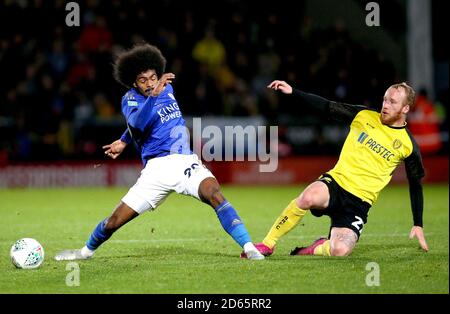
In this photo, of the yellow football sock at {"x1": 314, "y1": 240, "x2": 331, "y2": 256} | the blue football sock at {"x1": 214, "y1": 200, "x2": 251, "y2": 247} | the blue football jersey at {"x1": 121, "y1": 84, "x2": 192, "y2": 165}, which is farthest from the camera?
the yellow football sock at {"x1": 314, "y1": 240, "x2": 331, "y2": 256}

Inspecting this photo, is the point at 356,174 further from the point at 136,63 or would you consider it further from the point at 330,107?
the point at 136,63

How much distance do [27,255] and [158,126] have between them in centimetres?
168

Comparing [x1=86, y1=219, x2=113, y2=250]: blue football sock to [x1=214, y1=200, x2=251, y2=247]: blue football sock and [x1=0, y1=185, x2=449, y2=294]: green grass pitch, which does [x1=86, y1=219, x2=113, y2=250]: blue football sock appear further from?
[x1=214, y1=200, x2=251, y2=247]: blue football sock

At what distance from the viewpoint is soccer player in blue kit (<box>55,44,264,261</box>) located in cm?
786

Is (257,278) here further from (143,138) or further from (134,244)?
(134,244)

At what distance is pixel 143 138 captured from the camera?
815cm

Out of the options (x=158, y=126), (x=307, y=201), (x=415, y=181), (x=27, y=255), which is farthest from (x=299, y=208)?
(x=27, y=255)

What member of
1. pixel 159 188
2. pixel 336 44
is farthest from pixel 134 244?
pixel 336 44

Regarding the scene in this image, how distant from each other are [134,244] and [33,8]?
11.1 m

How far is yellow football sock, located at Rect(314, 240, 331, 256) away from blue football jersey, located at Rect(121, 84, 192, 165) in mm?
1553

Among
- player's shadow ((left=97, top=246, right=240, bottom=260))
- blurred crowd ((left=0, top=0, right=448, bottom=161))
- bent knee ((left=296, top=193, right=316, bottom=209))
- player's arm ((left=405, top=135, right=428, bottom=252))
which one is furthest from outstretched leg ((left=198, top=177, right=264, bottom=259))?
blurred crowd ((left=0, top=0, right=448, bottom=161))

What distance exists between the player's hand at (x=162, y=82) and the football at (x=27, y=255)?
1752 millimetres

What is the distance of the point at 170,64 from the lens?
18.8 meters

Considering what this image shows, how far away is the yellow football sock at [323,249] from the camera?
26.9 ft
